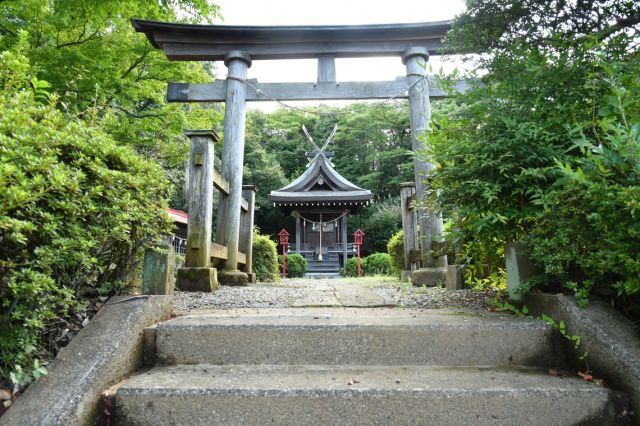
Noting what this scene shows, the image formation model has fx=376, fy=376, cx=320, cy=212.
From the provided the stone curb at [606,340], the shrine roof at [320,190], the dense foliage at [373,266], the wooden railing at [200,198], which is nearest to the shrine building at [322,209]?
the shrine roof at [320,190]

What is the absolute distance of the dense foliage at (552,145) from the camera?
1578mm

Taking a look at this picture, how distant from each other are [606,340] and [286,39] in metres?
5.22

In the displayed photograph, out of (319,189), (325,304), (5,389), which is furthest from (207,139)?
(319,189)

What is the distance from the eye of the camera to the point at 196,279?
3.80 m

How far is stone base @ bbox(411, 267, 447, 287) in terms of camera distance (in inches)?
177

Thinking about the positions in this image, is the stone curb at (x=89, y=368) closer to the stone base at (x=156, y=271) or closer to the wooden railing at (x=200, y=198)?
the stone base at (x=156, y=271)

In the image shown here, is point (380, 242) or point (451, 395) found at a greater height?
point (380, 242)

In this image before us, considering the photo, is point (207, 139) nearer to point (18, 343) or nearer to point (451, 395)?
point (18, 343)

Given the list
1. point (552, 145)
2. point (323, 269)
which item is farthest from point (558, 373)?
point (323, 269)

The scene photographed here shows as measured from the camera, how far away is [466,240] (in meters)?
2.88

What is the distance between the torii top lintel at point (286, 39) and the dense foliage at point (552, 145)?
9.14 ft

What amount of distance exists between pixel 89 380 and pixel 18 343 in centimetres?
29

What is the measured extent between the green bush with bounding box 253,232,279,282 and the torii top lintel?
3251 millimetres

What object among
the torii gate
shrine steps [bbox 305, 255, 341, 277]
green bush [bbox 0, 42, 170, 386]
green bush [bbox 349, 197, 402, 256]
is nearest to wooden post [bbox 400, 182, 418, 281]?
the torii gate
